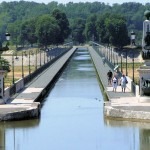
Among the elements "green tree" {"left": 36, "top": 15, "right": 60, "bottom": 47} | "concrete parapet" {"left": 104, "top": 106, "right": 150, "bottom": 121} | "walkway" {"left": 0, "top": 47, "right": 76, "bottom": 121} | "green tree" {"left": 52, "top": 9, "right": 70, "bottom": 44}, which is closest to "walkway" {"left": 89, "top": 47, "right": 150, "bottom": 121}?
"concrete parapet" {"left": 104, "top": 106, "right": 150, "bottom": 121}

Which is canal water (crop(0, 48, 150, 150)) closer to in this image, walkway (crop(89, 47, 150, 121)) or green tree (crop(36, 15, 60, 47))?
walkway (crop(89, 47, 150, 121))

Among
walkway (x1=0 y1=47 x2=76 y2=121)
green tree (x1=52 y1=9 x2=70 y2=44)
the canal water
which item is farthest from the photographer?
green tree (x1=52 y1=9 x2=70 y2=44)

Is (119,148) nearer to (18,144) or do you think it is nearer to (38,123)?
(18,144)

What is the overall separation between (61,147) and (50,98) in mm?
22889

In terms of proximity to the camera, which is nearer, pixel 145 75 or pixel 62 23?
pixel 145 75

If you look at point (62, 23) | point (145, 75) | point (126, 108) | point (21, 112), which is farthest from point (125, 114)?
point (62, 23)

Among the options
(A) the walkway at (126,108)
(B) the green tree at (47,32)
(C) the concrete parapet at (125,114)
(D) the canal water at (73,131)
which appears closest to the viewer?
(D) the canal water at (73,131)

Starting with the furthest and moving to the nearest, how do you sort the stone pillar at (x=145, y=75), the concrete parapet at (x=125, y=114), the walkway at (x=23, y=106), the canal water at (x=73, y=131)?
the stone pillar at (x=145, y=75) → the walkway at (x=23, y=106) → the concrete parapet at (x=125, y=114) → the canal water at (x=73, y=131)

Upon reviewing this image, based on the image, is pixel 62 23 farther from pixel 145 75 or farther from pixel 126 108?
pixel 126 108

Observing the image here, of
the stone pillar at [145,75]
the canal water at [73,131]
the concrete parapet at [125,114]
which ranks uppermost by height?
the stone pillar at [145,75]

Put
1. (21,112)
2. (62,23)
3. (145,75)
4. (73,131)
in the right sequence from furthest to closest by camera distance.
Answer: (62,23), (145,75), (21,112), (73,131)

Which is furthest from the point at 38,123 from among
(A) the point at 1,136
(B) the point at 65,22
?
(B) the point at 65,22

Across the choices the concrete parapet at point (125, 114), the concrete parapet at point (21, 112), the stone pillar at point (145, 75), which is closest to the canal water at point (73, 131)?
the concrete parapet at point (21, 112)

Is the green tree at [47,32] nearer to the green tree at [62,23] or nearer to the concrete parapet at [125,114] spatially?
the green tree at [62,23]
